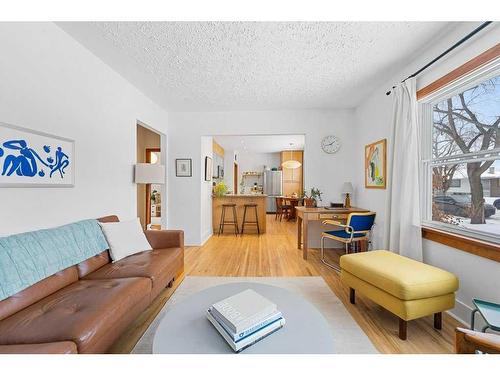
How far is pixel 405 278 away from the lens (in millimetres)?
1638

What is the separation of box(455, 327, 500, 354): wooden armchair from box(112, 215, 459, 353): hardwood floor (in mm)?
774

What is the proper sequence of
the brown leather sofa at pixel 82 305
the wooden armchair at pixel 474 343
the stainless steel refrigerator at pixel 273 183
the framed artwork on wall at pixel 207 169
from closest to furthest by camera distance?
the wooden armchair at pixel 474 343, the brown leather sofa at pixel 82 305, the framed artwork on wall at pixel 207 169, the stainless steel refrigerator at pixel 273 183

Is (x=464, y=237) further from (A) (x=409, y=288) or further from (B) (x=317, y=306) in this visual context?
(B) (x=317, y=306)

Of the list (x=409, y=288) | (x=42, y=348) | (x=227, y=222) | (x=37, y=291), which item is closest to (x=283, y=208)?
(x=227, y=222)

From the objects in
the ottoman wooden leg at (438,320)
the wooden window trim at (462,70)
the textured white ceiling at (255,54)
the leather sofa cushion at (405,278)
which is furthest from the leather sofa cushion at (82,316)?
the wooden window trim at (462,70)

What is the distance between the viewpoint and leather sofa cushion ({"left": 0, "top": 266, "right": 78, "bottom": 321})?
4.11ft

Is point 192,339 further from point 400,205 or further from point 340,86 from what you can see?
point 340,86

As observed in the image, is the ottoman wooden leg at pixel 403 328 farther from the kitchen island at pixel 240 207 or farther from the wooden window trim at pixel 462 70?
the kitchen island at pixel 240 207

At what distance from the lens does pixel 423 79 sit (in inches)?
91.2

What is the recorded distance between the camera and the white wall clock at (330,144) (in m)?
4.13

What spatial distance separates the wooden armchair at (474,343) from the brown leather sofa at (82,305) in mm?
1756

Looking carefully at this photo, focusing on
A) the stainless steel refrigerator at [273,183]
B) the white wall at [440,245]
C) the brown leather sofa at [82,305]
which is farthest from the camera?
the stainless steel refrigerator at [273,183]

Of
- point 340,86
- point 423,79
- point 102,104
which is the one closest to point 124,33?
point 102,104
